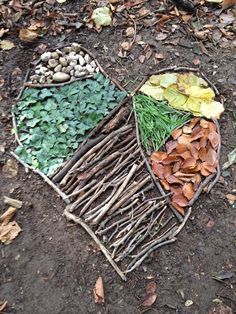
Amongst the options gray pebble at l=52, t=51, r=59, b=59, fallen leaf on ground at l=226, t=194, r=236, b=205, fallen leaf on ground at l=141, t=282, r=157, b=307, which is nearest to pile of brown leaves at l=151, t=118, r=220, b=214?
fallen leaf on ground at l=226, t=194, r=236, b=205

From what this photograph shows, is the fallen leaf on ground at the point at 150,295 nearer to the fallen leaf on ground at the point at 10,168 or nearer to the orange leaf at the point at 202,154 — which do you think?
the orange leaf at the point at 202,154

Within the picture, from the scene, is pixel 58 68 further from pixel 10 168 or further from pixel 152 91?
pixel 10 168

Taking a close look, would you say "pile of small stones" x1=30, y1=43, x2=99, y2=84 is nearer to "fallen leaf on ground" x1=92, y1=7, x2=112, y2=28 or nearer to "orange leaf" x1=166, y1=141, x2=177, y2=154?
"fallen leaf on ground" x1=92, y1=7, x2=112, y2=28

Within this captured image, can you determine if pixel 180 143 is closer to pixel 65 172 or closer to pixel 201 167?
pixel 201 167

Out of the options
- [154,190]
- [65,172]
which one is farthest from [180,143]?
[65,172]

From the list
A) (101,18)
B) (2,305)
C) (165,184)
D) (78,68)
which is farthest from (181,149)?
(2,305)

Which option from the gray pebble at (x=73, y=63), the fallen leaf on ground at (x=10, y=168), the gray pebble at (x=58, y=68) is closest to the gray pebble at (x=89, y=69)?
the gray pebble at (x=73, y=63)
